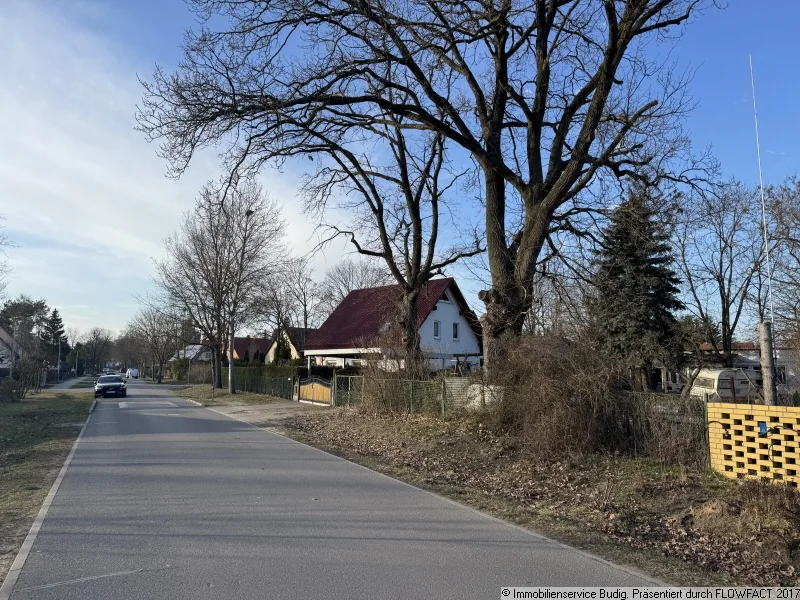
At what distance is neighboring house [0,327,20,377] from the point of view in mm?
52844

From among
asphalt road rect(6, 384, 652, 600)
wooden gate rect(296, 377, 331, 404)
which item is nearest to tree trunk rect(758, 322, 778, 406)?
asphalt road rect(6, 384, 652, 600)

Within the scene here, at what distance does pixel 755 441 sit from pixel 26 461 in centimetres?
1322

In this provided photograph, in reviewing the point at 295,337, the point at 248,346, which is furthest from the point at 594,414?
the point at 248,346

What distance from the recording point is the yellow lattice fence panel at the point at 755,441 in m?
8.92

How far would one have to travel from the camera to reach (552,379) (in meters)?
11.7

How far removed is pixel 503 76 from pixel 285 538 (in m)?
13.4

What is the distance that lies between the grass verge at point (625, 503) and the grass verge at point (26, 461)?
5.48 meters

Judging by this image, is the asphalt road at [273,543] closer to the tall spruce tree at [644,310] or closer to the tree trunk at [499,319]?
the tree trunk at [499,319]

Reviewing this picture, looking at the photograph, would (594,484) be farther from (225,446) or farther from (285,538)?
(225,446)

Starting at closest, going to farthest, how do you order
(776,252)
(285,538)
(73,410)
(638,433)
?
(285,538) → (638,433) → (73,410) → (776,252)

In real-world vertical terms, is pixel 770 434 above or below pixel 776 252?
below

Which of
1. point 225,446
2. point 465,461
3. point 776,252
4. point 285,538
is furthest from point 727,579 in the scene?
point 776,252

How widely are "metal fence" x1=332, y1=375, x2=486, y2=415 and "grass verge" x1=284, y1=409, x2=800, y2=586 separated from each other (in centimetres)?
99

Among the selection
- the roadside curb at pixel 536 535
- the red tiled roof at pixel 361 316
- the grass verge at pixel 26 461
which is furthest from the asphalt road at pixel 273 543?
the red tiled roof at pixel 361 316
